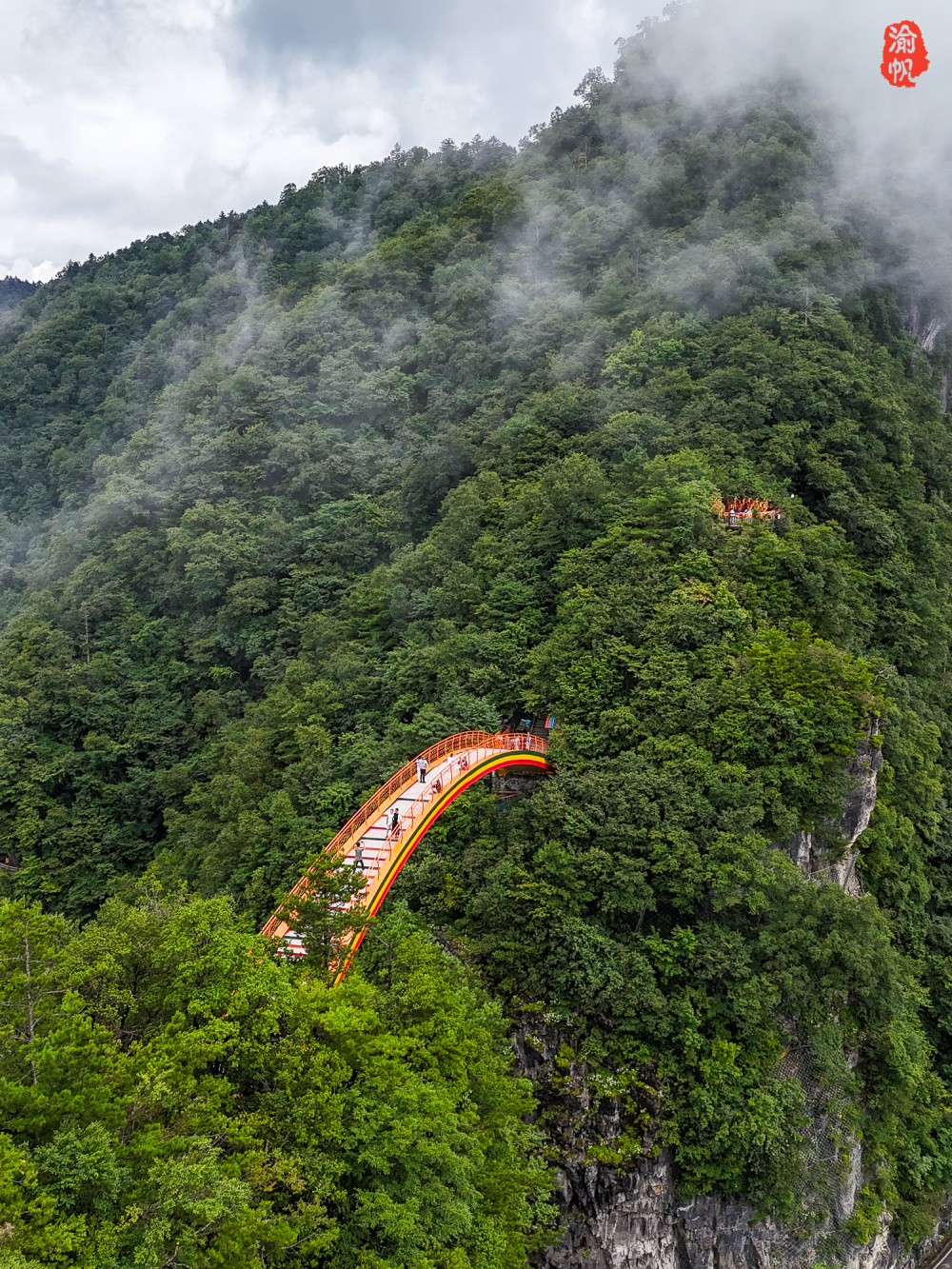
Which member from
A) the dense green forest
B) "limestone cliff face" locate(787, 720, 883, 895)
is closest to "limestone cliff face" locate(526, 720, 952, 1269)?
the dense green forest

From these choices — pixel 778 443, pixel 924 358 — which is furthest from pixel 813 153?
pixel 778 443

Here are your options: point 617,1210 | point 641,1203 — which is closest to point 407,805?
point 617,1210

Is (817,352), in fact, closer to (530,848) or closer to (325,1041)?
(530,848)

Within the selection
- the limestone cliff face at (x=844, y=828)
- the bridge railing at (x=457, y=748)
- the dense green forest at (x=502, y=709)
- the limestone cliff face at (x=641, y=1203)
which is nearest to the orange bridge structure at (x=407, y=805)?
the bridge railing at (x=457, y=748)

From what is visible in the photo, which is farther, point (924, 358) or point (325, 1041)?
point (924, 358)

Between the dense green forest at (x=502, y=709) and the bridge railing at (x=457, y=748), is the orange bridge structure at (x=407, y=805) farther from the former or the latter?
the dense green forest at (x=502, y=709)
